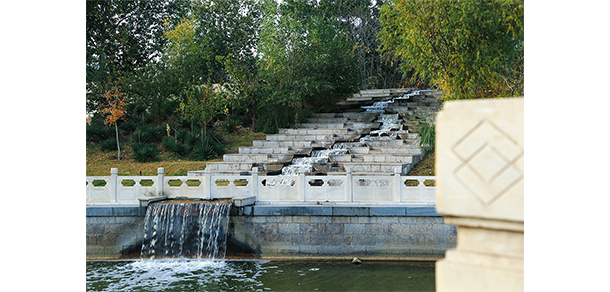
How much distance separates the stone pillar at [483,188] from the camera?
1167 mm

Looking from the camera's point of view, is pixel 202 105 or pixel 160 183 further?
pixel 202 105

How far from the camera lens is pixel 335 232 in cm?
647

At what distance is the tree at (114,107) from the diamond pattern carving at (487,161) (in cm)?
1088

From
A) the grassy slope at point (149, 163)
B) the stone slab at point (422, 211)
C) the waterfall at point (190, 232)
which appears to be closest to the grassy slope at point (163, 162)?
the grassy slope at point (149, 163)

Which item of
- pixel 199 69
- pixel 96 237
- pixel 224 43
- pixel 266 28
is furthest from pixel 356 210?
pixel 224 43

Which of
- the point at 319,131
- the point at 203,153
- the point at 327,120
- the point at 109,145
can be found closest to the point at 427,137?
the point at 319,131

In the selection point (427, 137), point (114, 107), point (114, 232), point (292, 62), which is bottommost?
point (114, 232)

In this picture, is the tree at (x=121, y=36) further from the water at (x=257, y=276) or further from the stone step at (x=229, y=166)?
the water at (x=257, y=276)

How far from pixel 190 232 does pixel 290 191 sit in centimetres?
145

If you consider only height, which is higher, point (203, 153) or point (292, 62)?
point (292, 62)

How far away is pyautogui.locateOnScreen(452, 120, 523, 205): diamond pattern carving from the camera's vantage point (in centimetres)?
117

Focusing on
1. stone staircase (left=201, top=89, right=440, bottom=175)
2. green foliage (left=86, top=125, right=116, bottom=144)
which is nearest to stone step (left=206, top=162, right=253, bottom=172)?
stone staircase (left=201, top=89, right=440, bottom=175)

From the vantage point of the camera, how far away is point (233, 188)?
696cm

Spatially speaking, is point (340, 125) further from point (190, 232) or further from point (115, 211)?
point (115, 211)
